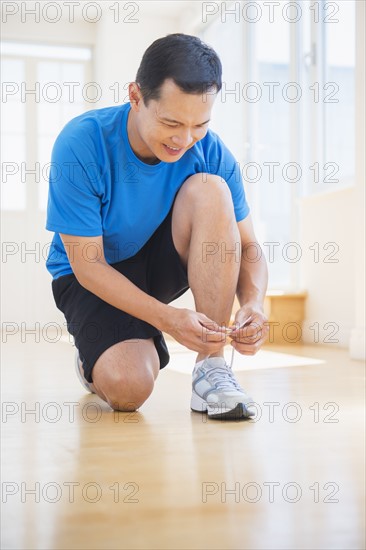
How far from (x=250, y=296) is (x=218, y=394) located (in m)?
0.25

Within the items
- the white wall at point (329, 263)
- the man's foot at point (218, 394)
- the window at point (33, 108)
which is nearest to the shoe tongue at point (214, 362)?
the man's foot at point (218, 394)

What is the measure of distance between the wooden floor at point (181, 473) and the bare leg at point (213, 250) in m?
0.28

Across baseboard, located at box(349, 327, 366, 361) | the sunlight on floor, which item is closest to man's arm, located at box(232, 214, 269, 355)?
the sunlight on floor

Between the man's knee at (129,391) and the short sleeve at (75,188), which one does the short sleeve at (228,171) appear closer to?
the short sleeve at (75,188)

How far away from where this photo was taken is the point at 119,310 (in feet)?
6.29

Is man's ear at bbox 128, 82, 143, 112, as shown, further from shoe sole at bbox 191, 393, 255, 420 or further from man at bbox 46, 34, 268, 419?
shoe sole at bbox 191, 393, 255, 420

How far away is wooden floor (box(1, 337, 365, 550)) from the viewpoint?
897 mm

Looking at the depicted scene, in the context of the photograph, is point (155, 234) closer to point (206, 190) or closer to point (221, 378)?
point (206, 190)

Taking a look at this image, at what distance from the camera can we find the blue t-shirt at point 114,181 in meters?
1.74

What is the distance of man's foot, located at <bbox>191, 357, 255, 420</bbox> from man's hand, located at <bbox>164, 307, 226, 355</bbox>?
14cm

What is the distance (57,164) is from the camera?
68.9 inches

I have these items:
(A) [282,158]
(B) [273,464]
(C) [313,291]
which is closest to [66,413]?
(B) [273,464]

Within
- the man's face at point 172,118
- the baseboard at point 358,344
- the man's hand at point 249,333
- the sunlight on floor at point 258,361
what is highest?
the man's face at point 172,118

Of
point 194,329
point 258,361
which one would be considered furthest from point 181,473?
point 258,361
